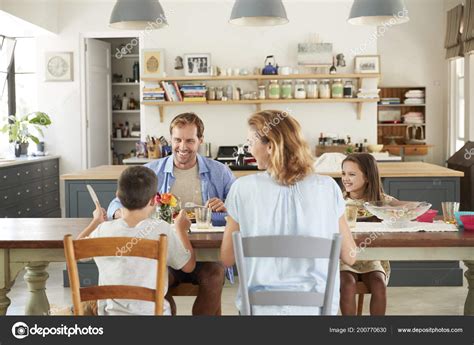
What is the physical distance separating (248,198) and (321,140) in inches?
227

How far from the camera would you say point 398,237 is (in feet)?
9.04

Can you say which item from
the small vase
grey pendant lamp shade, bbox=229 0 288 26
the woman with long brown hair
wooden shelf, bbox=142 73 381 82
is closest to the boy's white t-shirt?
the woman with long brown hair

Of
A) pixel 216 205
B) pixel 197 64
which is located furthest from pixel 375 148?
pixel 216 205

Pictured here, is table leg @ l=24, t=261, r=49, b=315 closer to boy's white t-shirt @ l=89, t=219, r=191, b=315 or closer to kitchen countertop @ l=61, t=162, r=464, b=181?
boy's white t-shirt @ l=89, t=219, r=191, b=315

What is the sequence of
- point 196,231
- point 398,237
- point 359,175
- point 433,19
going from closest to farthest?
point 398,237
point 196,231
point 359,175
point 433,19

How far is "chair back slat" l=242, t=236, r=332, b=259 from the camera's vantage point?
7.09 feet

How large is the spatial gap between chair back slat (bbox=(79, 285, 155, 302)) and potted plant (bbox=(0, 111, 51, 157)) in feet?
20.0

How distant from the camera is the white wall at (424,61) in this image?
10.2m

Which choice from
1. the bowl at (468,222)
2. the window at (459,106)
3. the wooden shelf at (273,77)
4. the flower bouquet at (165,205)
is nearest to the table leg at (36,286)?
the flower bouquet at (165,205)

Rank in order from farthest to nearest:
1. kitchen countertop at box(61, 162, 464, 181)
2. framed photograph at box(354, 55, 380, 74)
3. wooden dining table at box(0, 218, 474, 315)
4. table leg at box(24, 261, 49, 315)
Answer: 1. framed photograph at box(354, 55, 380, 74)
2. kitchen countertop at box(61, 162, 464, 181)
3. table leg at box(24, 261, 49, 315)
4. wooden dining table at box(0, 218, 474, 315)

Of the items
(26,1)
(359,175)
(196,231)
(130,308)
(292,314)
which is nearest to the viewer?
(292,314)

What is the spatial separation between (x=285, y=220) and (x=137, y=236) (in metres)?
0.53

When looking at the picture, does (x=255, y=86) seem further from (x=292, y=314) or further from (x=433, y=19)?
(x=292, y=314)

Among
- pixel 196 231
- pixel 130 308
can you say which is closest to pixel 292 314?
pixel 130 308
